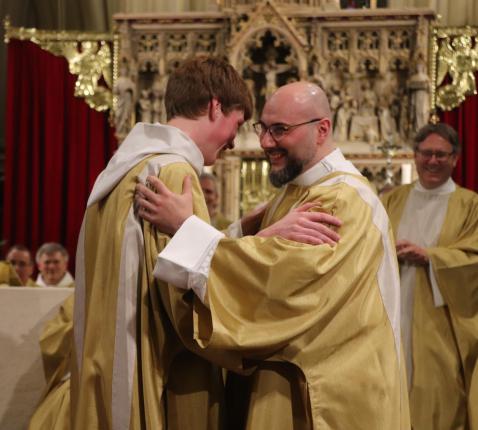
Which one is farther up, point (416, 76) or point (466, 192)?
point (416, 76)

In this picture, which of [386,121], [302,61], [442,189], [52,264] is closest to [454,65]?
→ [386,121]

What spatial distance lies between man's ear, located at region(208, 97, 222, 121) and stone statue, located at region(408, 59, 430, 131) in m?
4.25

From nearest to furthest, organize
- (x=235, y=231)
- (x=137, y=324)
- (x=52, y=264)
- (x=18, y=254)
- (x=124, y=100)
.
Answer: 1. (x=137, y=324)
2. (x=235, y=231)
3. (x=52, y=264)
4. (x=18, y=254)
5. (x=124, y=100)

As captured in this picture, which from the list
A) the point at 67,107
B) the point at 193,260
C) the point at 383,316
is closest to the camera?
the point at 193,260

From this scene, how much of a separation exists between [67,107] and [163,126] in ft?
19.5

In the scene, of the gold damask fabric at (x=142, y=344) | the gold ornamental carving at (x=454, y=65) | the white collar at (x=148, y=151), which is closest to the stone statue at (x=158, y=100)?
the gold ornamental carving at (x=454, y=65)

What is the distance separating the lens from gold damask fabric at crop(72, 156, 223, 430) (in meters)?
2.64

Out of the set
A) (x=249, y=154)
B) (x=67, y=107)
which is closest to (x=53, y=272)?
(x=249, y=154)

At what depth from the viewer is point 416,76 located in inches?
271

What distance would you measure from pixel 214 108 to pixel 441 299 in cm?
259

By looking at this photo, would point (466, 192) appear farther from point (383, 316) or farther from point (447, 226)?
point (383, 316)

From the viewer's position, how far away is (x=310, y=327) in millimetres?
2633

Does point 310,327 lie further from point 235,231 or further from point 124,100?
point 124,100

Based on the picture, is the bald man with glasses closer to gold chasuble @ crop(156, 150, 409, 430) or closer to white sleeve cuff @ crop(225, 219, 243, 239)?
gold chasuble @ crop(156, 150, 409, 430)
